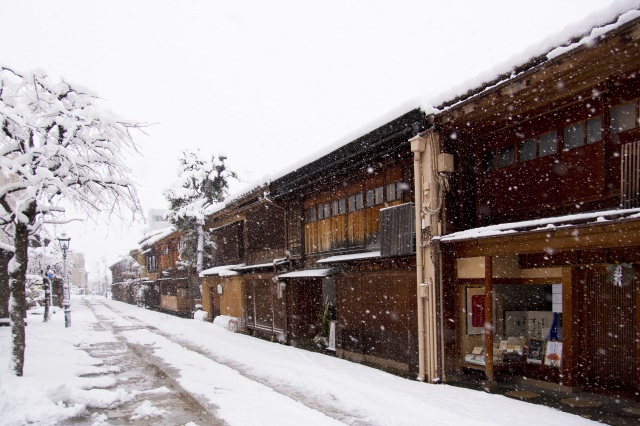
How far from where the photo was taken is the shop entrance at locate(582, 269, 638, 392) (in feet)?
29.2

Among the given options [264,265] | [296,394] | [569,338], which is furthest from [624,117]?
[264,265]

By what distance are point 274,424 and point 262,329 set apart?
13919 mm

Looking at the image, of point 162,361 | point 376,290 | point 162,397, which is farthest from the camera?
point 162,361

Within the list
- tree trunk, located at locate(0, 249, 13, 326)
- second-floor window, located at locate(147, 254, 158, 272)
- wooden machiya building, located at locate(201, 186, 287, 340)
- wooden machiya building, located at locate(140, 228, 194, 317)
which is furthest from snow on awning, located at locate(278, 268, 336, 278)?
second-floor window, located at locate(147, 254, 158, 272)

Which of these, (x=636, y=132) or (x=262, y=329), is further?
(x=262, y=329)

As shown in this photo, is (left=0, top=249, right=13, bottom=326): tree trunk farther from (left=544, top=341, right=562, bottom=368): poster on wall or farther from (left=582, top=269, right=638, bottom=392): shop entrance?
(left=582, top=269, right=638, bottom=392): shop entrance

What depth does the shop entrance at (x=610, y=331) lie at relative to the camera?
29.2ft

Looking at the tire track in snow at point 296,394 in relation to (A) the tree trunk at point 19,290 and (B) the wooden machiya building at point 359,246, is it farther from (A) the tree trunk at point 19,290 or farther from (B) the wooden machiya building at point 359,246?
(A) the tree trunk at point 19,290

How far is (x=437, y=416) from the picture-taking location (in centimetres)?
809

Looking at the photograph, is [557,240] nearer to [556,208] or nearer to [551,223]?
[551,223]

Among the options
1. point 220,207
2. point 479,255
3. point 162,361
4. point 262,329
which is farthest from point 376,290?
point 220,207

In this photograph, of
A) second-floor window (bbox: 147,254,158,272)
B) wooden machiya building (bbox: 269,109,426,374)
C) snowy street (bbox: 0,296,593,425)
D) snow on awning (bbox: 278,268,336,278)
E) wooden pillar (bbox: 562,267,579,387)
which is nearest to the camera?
snowy street (bbox: 0,296,593,425)

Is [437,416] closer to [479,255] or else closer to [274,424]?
[274,424]

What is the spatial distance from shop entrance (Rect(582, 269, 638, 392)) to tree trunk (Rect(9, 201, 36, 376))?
40.5 feet
